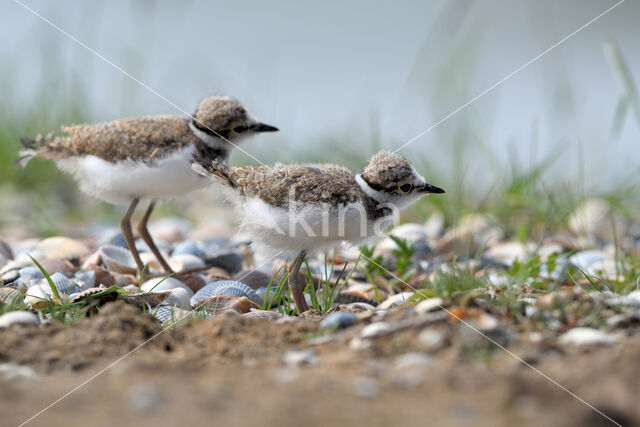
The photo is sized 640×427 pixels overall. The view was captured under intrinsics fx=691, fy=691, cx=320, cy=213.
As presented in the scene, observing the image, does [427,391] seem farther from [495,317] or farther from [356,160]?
[356,160]

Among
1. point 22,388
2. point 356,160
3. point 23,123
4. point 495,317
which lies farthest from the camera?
point 23,123

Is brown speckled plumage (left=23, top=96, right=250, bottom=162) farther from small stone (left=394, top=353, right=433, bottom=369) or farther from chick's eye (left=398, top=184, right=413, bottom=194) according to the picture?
small stone (left=394, top=353, right=433, bottom=369)

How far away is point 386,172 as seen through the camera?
3.28 m

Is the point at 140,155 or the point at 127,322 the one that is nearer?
the point at 127,322

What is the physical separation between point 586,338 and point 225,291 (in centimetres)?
179

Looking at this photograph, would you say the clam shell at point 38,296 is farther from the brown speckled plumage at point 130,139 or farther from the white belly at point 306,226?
the white belly at point 306,226

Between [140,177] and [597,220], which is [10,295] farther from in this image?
[597,220]

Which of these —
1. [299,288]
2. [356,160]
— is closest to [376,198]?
[299,288]

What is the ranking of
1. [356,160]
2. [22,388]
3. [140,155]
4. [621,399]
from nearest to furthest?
[621,399] → [22,388] → [140,155] → [356,160]

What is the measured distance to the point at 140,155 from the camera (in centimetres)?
376

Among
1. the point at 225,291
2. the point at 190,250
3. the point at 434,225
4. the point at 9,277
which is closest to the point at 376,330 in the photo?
the point at 225,291

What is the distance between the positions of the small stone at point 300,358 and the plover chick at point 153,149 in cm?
177

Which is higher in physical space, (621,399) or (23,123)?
(23,123)

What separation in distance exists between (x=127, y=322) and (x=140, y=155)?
147 cm
